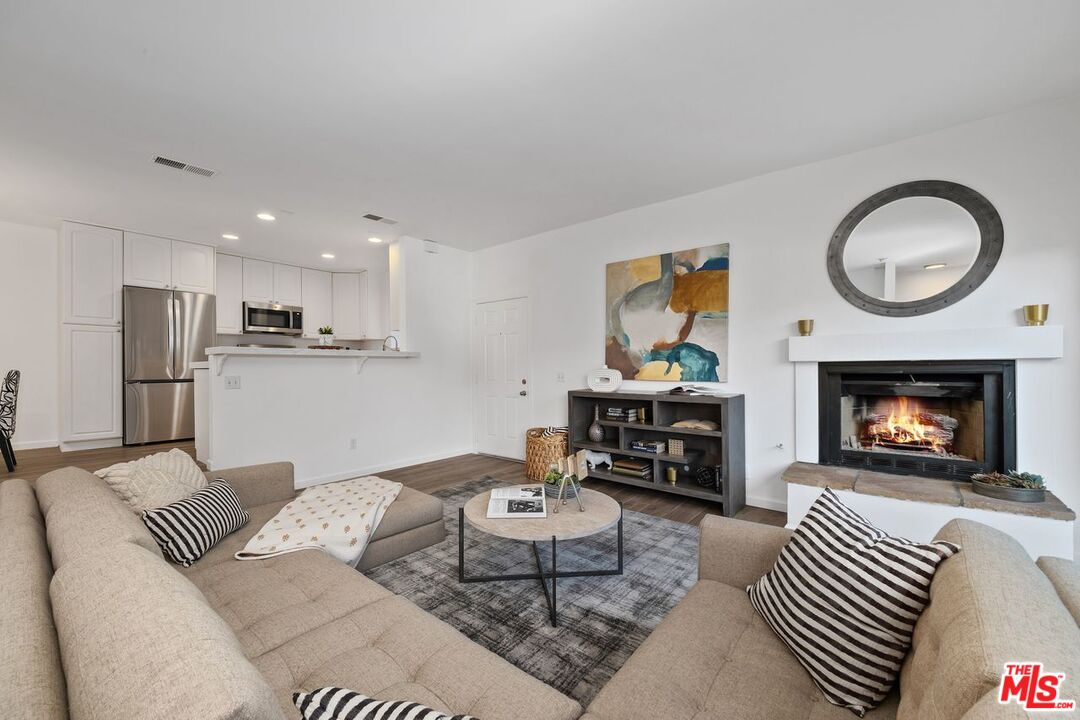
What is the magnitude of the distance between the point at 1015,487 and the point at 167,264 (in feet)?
24.4

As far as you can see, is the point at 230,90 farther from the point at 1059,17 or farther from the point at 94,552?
the point at 1059,17

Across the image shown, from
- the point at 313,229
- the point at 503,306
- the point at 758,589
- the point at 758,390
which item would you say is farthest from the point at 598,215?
the point at 758,589

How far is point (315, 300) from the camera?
6.66 m

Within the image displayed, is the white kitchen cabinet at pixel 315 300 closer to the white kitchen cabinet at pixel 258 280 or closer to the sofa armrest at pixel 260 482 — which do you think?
the white kitchen cabinet at pixel 258 280

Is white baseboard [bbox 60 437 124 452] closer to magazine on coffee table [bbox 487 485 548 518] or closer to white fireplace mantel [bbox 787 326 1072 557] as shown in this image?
magazine on coffee table [bbox 487 485 548 518]

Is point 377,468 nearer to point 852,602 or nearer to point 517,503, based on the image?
point 517,503

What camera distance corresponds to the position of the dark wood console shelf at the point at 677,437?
3.33 metres

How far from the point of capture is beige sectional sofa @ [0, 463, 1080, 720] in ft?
1.98

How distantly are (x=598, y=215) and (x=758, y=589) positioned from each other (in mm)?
3680

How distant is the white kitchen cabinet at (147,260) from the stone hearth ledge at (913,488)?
6428 millimetres

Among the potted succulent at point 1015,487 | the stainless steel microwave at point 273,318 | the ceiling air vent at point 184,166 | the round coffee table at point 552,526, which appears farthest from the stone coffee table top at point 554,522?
the stainless steel microwave at point 273,318

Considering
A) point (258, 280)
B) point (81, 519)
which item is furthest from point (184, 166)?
point (258, 280)

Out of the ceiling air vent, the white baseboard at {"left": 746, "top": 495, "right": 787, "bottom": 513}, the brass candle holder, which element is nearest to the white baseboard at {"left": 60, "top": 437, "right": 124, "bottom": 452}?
A: the ceiling air vent

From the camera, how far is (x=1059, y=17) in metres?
1.87
